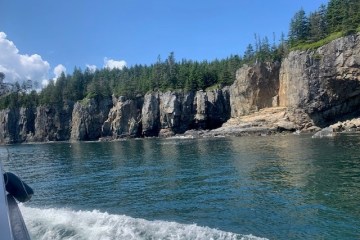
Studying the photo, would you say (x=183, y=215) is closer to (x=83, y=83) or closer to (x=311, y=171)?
(x=311, y=171)

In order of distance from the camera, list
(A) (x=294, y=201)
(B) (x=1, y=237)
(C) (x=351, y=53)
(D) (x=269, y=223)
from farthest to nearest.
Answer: (C) (x=351, y=53), (A) (x=294, y=201), (D) (x=269, y=223), (B) (x=1, y=237)

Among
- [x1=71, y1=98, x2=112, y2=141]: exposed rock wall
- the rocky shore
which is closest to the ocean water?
the rocky shore

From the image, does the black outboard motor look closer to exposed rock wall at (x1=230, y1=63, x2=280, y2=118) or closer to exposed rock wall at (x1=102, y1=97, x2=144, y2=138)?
exposed rock wall at (x1=230, y1=63, x2=280, y2=118)

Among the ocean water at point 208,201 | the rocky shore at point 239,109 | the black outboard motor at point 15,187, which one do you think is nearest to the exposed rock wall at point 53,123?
the rocky shore at point 239,109

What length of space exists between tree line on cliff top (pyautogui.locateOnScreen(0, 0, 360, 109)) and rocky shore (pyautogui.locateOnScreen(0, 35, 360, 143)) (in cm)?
439

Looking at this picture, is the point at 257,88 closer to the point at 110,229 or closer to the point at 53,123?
the point at 53,123

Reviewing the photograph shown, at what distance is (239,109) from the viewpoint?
10150cm

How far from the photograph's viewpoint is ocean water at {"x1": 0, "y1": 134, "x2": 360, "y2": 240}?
1538cm

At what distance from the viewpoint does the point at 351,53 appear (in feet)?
244

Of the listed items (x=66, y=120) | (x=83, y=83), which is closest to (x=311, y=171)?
(x=66, y=120)

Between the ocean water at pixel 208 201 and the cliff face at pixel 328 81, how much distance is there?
137ft

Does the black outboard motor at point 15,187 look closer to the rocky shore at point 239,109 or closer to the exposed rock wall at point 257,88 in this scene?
the rocky shore at point 239,109

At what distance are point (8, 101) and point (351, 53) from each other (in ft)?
429

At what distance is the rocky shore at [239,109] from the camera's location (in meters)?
77.6
